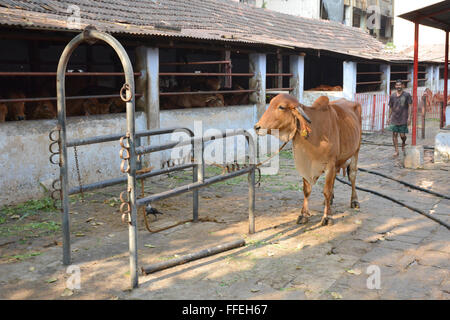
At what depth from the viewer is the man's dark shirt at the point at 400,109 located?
11469mm

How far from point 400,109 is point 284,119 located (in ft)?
21.8

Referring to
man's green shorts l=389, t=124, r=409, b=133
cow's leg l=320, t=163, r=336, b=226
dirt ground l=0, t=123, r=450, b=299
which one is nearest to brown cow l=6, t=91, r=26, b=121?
dirt ground l=0, t=123, r=450, b=299

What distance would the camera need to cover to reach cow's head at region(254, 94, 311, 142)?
19.2ft

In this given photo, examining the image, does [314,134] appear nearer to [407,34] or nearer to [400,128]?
[400,128]

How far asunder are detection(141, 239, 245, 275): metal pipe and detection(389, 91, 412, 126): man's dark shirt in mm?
7568

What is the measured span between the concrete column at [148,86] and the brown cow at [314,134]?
4125 millimetres

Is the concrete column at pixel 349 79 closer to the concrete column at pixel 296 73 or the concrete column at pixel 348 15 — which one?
the concrete column at pixel 296 73

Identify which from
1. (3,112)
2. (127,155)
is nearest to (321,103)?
(127,155)

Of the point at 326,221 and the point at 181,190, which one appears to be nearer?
the point at 181,190

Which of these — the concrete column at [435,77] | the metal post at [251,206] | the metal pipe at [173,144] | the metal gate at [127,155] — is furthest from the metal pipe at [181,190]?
the concrete column at [435,77]

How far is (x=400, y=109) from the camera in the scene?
1148cm

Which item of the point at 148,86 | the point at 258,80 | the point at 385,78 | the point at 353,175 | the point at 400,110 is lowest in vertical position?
the point at 353,175

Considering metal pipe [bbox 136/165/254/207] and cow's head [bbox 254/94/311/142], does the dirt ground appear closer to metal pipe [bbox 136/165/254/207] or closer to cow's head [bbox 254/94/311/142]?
metal pipe [bbox 136/165/254/207]

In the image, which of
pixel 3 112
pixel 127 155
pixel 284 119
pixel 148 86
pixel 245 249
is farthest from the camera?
pixel 148 86
